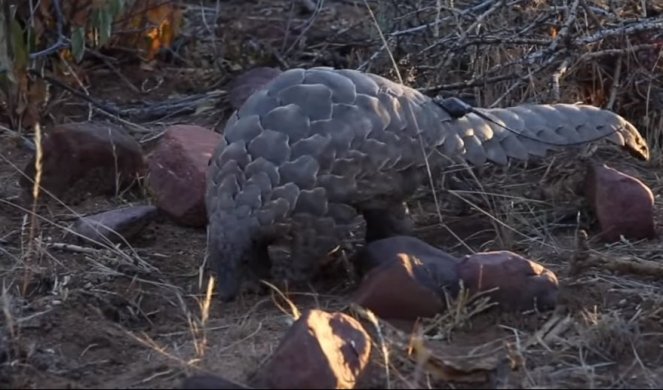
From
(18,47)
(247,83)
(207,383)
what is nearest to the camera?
(207,383)

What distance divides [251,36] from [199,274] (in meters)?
2.94

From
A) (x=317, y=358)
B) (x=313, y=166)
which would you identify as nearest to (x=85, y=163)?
(x=313, y=166)

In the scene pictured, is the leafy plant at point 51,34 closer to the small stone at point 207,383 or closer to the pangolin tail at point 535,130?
the pangolin tail at point 535,130

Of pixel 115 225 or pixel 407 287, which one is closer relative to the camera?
pixel 407 287

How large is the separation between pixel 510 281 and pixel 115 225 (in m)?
1.37

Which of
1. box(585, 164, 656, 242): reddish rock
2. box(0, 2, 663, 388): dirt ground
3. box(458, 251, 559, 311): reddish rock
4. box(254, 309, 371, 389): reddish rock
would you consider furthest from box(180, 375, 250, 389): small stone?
box(585, 164, 656, 242): reddish rock

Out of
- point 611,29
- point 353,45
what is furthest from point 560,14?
point 353,45

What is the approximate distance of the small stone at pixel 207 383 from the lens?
2707mm

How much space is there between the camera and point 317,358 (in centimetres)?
280

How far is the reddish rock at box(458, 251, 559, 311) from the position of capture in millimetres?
3408

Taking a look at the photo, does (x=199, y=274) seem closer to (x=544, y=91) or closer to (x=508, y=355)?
(x=508, y=355)

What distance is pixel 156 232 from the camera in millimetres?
4277

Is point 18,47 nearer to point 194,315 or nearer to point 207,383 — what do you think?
point 194,315

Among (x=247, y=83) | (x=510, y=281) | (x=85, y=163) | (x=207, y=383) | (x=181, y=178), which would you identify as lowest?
(x=247, y=83)
